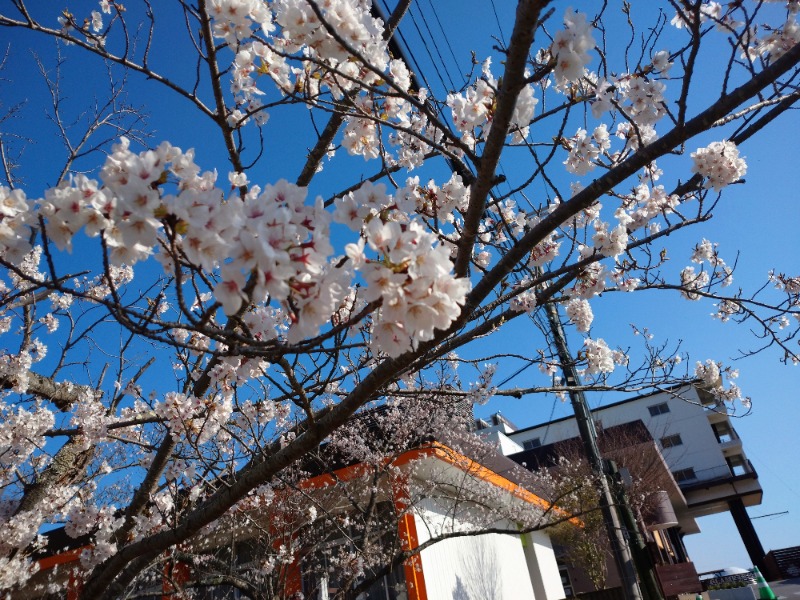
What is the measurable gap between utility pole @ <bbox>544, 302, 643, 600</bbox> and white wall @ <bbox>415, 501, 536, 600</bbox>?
1.79m

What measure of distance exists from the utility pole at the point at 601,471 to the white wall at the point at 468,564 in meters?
1.79

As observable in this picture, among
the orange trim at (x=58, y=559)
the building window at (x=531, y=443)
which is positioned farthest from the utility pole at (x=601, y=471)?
the building window at (x=531, y=443)

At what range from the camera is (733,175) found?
2646 mm

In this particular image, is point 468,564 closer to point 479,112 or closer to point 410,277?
point 479,112

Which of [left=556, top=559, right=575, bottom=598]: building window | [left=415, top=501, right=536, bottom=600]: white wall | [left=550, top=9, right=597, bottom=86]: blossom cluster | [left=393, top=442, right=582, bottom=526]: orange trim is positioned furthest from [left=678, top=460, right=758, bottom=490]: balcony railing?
[left=550, top=9, right=597, bottom=86]: blossom cluster

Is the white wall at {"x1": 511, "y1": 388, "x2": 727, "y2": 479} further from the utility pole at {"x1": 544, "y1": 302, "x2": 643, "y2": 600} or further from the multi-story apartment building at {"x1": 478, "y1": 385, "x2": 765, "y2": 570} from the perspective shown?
the utility pole at {"x1": 544, "y1": 302, "x2": 643, "y2": 600}

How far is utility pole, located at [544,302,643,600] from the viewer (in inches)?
207

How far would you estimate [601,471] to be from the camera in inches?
216

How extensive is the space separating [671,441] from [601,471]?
22.7 metres

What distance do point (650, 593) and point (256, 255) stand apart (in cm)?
639

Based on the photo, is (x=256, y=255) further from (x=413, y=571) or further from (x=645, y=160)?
(x=413, y=571)

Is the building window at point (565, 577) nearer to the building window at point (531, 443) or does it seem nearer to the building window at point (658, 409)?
the building window at point (658, 409)

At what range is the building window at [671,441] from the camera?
Result: 24.0 metres

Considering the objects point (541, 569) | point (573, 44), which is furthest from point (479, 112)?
point (541, 569)
